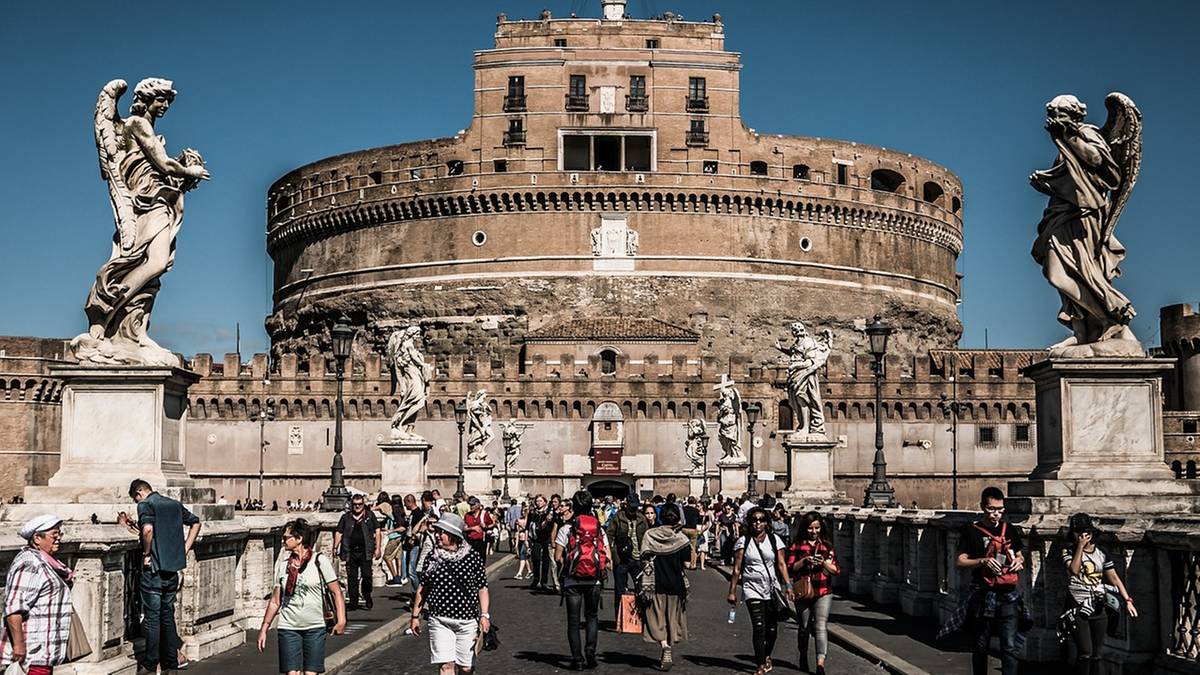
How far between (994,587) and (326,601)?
3.93 meters

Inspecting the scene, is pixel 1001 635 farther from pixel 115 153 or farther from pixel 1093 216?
pixel 115 153

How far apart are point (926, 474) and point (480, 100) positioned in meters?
27.4

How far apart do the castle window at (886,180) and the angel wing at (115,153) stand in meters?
68.4

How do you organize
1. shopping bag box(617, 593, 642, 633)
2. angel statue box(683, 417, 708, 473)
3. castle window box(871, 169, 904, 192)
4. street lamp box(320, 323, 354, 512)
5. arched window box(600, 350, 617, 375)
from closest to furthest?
1. shopping bag box(617, 593, 642, 633)
2. street lamp box(320, 323, 354, 512)
3. angel statue box(683, 417, 708, 473)
4. arched window box(600, 350, 617, 375)
5. castle window box(871, 169, 904, 192)

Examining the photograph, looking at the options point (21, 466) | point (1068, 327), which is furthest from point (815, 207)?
point (1068, 327)

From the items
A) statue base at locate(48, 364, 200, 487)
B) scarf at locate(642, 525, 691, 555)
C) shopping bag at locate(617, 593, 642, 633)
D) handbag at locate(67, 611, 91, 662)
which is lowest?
shopping bag at locate(617, 593, 642, 633)

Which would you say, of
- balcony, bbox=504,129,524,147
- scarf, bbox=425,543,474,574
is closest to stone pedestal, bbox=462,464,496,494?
scarf, bbox=425,543,474,574

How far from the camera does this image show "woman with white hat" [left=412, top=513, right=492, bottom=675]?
8.55 m

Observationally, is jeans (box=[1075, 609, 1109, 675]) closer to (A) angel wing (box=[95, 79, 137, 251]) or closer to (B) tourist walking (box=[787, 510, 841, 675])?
(B) tourist walking (box=[787, 510, 841, 675])

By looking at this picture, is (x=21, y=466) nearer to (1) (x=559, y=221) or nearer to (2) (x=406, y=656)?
(1) (x=559, y=221)

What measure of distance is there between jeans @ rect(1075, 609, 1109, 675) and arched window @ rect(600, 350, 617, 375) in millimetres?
54863

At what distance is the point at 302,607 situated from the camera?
8.33 m

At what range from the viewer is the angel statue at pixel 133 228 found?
10.2 meters

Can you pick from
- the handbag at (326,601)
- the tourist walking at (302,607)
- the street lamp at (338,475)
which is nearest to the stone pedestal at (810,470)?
the street lamp at (338,475)
